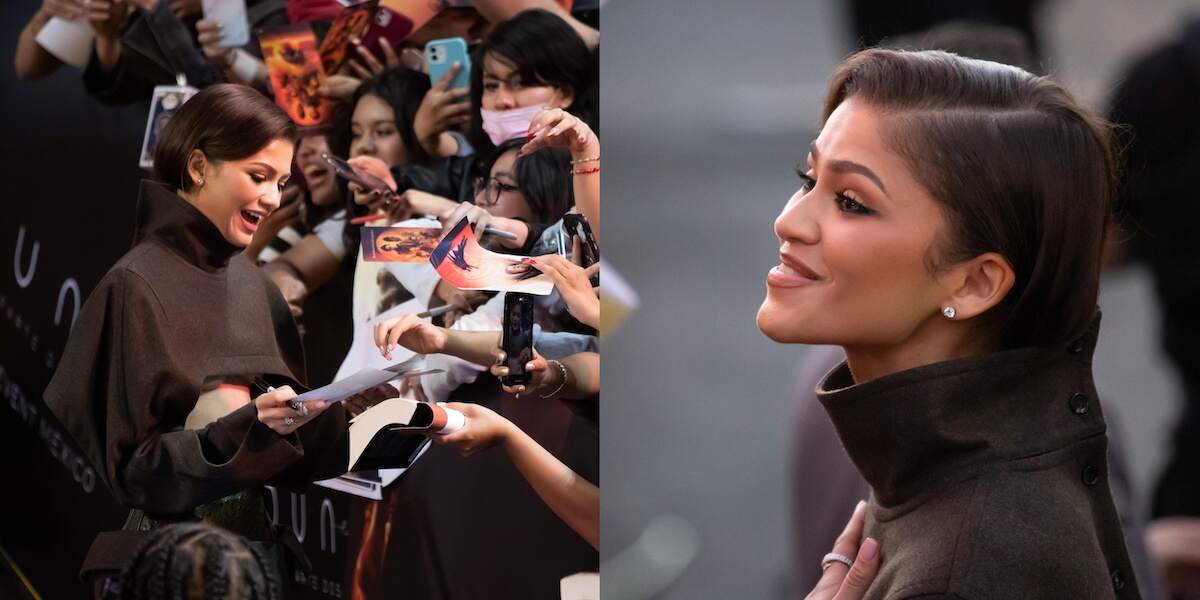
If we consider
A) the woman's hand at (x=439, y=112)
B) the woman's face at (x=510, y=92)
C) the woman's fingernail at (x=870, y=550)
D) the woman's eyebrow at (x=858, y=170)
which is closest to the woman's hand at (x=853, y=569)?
the woman's fingernail at (x=870, y=550)

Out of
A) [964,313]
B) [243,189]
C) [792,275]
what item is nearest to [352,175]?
[243,189]

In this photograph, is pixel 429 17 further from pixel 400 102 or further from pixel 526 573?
pixel 526 573

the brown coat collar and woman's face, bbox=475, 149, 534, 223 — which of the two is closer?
the brown coat collar

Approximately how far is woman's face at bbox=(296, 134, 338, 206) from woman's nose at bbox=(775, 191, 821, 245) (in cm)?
89

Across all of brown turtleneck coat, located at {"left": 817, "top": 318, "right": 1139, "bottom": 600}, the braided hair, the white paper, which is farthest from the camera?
the white paper

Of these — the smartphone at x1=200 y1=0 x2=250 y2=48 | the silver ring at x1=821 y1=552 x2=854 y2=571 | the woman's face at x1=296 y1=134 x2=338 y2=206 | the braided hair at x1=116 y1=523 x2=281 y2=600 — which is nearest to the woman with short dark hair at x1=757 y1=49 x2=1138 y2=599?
the silver ring at x1=821 y1=552 x2=854 y2=571

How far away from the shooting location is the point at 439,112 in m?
2.16

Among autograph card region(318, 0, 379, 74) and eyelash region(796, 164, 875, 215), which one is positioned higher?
autograph card region(318, 0, 379, 74)

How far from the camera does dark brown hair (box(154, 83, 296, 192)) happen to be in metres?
2.14

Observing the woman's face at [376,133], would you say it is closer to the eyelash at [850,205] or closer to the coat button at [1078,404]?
the eyelash at [850,205]

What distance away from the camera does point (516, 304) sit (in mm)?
2072

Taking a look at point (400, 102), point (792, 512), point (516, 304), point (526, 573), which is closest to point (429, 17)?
point (400, 102)

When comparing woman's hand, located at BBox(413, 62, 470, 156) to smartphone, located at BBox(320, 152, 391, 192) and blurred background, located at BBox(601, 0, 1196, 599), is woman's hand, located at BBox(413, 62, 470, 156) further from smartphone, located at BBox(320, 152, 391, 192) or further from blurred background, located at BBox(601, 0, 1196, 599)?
blurred background, located at BBox(601, 0, 1196, 599)

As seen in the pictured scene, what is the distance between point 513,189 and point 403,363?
0.35 meters
